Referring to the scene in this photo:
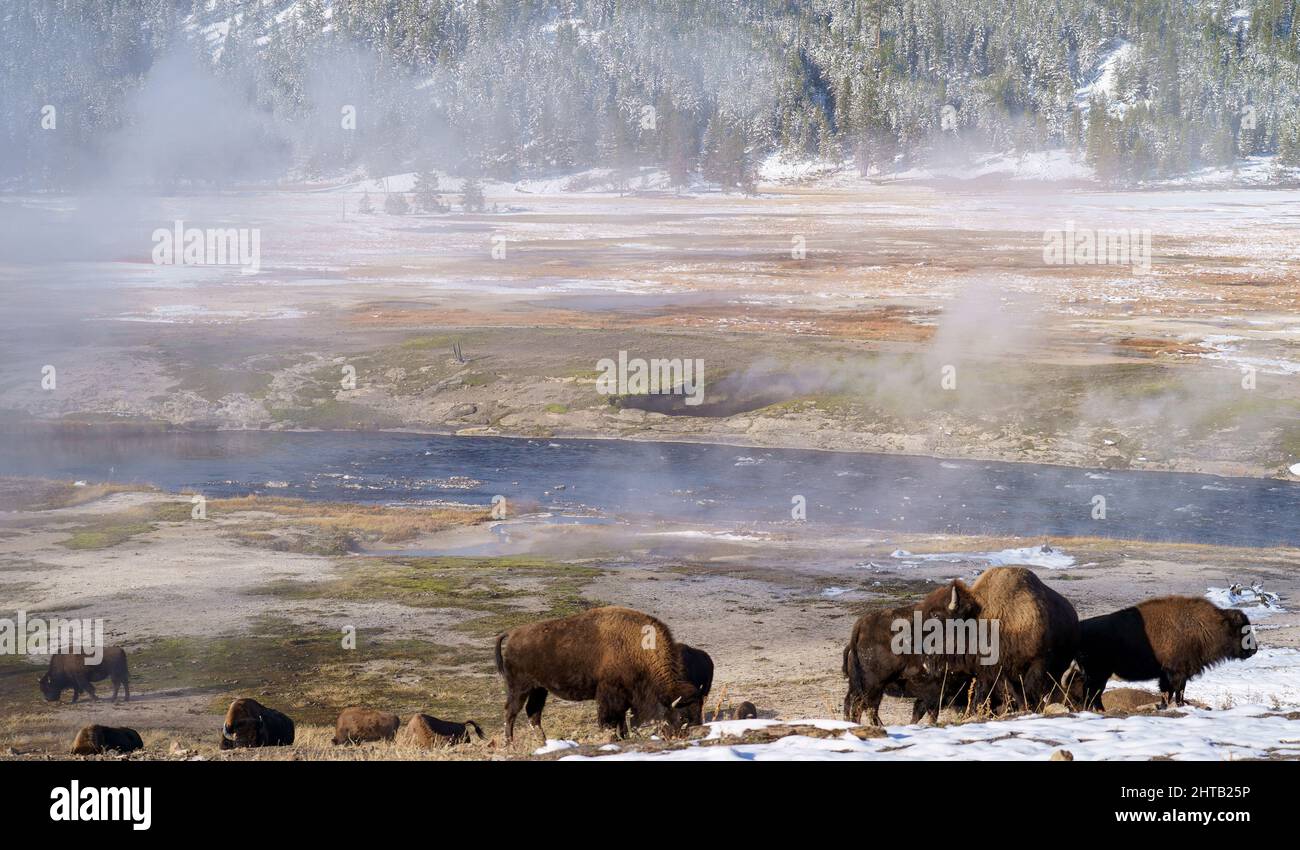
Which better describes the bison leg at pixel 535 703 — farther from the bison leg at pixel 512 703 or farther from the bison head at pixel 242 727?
the bison head at pixel 242 727

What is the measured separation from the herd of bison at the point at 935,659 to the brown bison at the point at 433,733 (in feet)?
0.11

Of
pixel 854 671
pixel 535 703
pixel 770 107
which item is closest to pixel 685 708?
pixel 535 703

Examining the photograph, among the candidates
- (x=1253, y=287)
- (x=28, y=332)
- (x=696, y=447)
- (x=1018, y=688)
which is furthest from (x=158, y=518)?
(x=1253, y=287)

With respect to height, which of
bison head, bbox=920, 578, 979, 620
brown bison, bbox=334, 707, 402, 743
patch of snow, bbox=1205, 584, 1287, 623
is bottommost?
patch of snow, bbox=1205, 584, 1287, 623

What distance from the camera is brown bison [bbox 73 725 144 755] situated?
13.1 metres

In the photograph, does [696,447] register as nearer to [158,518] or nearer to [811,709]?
[158,518]

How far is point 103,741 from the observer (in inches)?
528

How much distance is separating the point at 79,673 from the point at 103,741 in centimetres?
535

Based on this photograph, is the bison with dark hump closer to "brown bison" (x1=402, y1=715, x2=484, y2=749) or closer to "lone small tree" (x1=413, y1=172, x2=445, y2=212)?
"brown bison" (x1=402, y1=715, x2=484, y2=749)

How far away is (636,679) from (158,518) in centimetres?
2677

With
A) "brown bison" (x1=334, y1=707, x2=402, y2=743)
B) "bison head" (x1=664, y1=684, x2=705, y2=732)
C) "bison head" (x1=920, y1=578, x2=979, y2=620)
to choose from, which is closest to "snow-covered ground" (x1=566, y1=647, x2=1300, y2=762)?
"bison head" (x1=664, y1=684, x2=705, y2=732)

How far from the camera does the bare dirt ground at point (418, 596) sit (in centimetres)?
1748

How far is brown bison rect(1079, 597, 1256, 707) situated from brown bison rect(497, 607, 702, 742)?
4680mm

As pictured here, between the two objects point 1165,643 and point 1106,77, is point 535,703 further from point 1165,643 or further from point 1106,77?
point 1106,77
